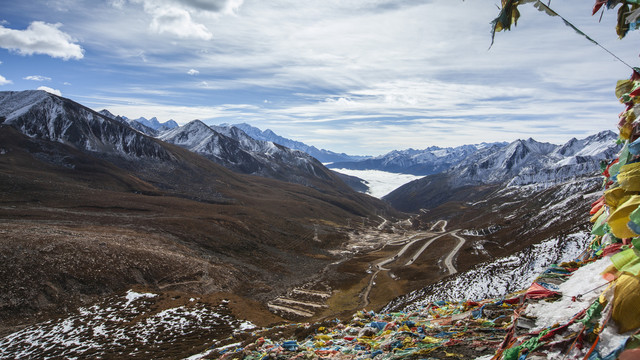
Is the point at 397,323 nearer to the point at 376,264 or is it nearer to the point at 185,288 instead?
the point at 185,288

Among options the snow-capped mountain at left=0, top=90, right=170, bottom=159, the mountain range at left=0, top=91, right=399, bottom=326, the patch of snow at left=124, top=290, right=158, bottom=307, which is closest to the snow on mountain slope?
the patch of snow at left=124, top=290, right=158, bottom=307

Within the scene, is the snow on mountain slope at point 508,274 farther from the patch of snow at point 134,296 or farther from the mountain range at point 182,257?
the patch of snow at point 134,296

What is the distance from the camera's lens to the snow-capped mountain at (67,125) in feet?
544

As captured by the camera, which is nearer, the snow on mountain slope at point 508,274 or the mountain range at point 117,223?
the snow on mountain slope at point 508,274

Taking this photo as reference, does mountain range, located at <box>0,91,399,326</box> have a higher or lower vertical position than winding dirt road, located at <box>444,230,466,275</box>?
higher

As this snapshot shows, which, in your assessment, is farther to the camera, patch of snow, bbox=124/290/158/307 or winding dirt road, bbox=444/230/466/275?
winding dirt road, bbox=444/230/466/275

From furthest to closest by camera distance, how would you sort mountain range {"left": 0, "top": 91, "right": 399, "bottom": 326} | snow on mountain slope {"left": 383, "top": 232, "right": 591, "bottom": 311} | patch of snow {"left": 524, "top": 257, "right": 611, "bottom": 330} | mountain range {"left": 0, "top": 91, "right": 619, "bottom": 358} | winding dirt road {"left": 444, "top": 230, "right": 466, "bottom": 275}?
winding dirt road {"left": 444, "top": 230, "right": 466, "bottom": 275}, mountain range {"left": 0, "top": 91, "right": 399, "bottom": 326}, snow on mountain slope {"left": 383, "top": 232, "right": 591, "bottom": 311}, mountain range {"left": 0, "top": 91, "right": 619, "bottom": 358}, patch of snow {"left": 524, "top": 257, "right": 611, "bottom": 330}

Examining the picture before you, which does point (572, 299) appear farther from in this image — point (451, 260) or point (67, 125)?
point (67, 125)

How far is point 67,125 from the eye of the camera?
17612 centimetres

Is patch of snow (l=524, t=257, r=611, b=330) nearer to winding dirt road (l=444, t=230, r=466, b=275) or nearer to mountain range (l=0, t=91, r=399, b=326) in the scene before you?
mountain range (l=0, t=91, r=399, b=326)

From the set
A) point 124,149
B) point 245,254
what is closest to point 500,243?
point 245,254

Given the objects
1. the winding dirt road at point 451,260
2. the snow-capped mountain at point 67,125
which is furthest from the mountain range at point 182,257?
the snow-capped mountain at point 67,125

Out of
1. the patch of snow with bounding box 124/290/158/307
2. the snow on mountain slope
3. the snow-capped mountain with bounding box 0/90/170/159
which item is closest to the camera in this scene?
the snow on mountain slope

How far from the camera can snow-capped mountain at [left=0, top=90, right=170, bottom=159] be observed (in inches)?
6526
